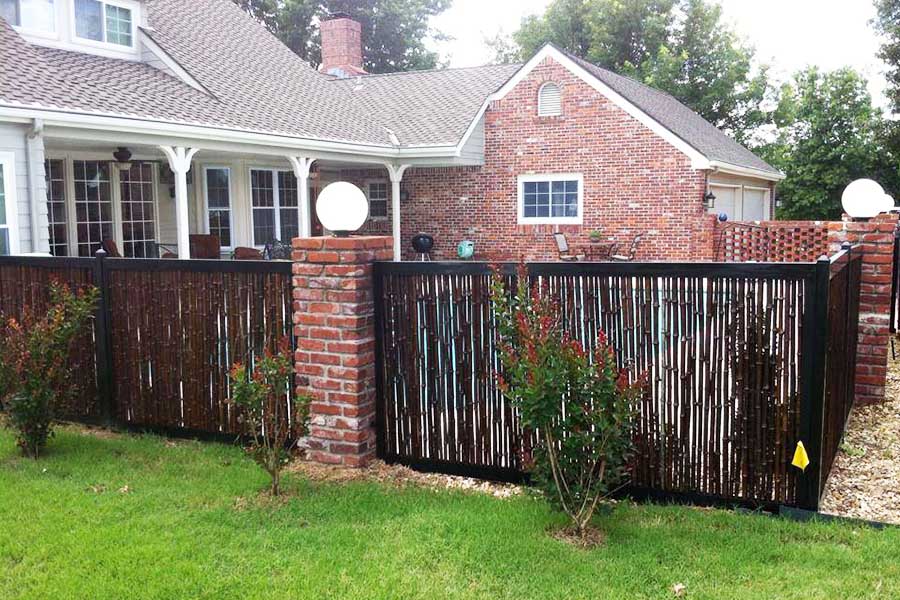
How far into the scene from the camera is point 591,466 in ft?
12.7

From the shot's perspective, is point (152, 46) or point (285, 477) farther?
point (152, 46)

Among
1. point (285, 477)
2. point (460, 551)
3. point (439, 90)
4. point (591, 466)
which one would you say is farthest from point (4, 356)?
point (439, 90)

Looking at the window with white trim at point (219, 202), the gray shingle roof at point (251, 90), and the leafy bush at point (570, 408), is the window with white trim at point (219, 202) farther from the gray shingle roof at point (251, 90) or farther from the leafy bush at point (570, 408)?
the leafy bush at point (570, 408)

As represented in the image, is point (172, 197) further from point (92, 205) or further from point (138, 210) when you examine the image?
point (92, 205)

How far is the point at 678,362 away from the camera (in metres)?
4.35

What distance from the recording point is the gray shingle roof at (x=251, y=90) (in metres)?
10.7

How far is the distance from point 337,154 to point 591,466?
1167cm

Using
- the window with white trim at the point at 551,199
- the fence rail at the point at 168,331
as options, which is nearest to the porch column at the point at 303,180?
the window with white trim at the point at 551,199

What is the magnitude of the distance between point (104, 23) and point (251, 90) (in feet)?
8.61

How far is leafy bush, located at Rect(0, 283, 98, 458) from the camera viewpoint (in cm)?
512

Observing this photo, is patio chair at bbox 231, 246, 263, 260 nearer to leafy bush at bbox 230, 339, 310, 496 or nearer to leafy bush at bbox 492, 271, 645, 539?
leafy bush at bbox 230, 339, 310, 496

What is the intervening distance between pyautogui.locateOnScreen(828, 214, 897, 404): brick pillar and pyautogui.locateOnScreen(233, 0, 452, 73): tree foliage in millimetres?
28322

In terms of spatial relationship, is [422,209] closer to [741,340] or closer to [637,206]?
[637,206]

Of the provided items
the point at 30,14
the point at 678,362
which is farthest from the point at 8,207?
the point at 678,362
